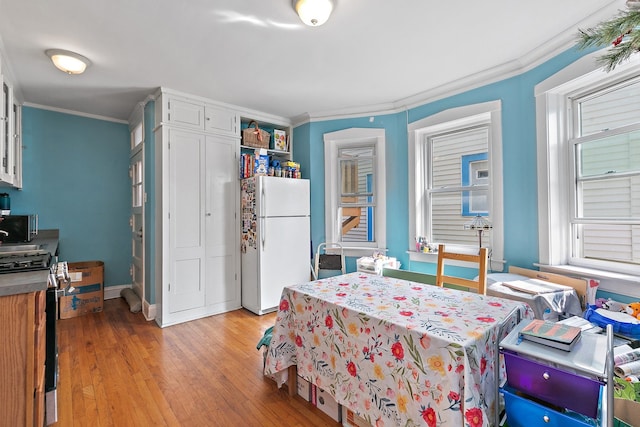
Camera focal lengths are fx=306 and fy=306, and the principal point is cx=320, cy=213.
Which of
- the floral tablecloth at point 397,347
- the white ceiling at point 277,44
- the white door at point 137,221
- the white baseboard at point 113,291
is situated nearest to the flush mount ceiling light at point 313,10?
the white ceiling at point 277,44

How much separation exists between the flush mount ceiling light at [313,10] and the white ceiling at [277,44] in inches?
3.5

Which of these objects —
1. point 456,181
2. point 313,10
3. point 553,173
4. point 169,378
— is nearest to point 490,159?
point 456,181

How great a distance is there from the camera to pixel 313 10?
190cm

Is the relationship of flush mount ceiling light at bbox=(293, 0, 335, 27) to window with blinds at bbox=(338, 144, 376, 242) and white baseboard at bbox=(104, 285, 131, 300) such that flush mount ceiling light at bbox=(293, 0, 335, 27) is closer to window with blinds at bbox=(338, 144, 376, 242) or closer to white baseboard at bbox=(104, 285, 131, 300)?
window with blinds at bbox=(338, 144, 376, 242)

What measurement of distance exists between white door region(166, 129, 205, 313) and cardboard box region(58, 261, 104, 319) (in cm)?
113

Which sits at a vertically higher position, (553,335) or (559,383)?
(553,335)

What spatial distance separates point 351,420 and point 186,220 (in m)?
2.64

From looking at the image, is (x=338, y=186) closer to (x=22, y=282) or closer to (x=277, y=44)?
(x=277, y=44)

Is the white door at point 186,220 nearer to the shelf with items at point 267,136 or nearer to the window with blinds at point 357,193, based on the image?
the shelf with items at point 267,136

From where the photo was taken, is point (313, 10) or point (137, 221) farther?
point (137, 221)

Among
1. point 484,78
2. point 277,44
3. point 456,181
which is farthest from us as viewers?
Answer: point 456,181

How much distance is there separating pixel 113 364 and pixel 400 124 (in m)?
3.74

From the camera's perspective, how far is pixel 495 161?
2949 mm

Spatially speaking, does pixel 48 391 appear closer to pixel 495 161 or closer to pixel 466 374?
pixel 466 374
